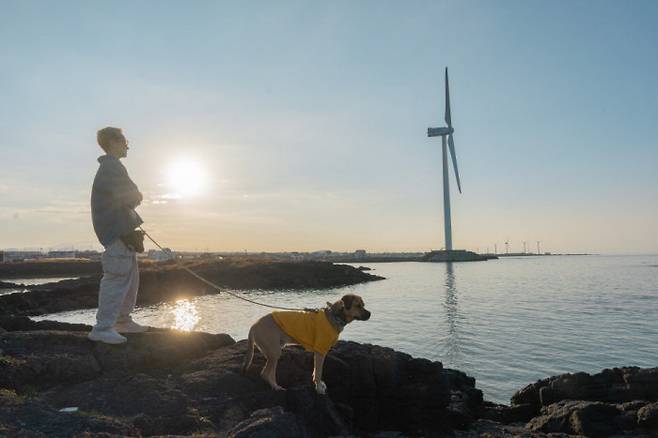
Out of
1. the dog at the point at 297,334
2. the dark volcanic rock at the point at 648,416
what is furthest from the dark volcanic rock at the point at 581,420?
A: the dog at the point at 297,334

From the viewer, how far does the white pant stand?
659cm

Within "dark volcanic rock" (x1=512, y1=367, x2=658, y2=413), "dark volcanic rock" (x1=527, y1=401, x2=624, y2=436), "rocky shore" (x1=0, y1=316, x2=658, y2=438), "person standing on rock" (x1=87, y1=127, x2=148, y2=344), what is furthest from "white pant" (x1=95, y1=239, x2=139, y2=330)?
"dark volcanic rock" (x1=512, y1=367, x2=658, y2=413)

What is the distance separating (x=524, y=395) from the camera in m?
11.2

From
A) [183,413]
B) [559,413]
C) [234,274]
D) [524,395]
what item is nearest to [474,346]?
[524,395]

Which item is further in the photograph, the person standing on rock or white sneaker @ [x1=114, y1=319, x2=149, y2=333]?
white sneaker @ [x1=114, y1=319, x2=149, y2=333]

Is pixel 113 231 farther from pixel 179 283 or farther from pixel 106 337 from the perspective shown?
pixel 179 283

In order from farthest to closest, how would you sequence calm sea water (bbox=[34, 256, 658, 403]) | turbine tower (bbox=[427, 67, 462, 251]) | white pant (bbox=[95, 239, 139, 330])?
turbine tower (bbox=[427, 67, 462, 251]) < calm sea water (bbox=[34, 256, 658, 403]) < white pant (bbox=[95, 239, 139, 330])

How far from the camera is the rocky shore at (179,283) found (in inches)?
1145

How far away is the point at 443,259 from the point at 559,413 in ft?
442

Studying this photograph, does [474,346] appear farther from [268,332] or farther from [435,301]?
[435,301]

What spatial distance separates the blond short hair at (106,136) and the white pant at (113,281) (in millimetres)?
1472

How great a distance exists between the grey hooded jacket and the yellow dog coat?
2624 millimetres

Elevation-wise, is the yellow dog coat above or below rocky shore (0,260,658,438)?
above

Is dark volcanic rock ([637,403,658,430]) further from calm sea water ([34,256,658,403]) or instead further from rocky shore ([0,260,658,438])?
calm sea water ([34,256,658,403])
